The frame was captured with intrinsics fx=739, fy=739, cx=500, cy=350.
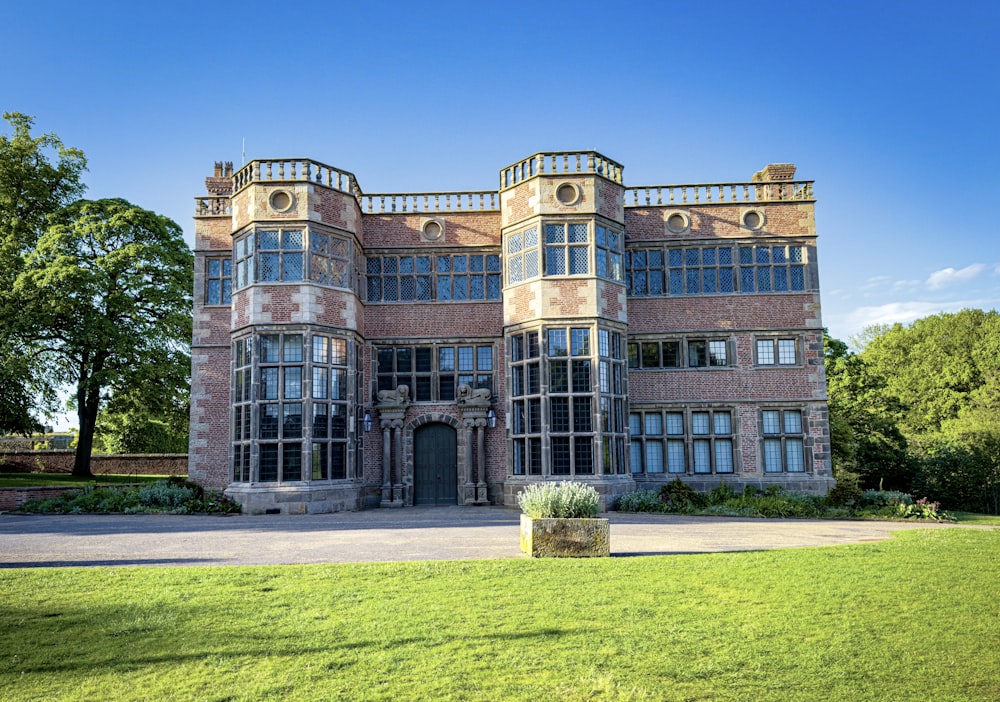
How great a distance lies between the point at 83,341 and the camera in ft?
92.9

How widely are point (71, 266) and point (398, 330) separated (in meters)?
13.2

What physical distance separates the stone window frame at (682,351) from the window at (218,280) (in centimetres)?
1326

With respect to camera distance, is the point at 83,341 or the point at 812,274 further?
the point at 83,341

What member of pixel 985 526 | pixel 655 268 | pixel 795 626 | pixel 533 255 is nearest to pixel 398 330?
pixel 533 255

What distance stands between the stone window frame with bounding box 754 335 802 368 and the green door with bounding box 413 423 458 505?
1012cm

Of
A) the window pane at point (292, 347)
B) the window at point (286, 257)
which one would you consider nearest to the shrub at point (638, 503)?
the window pane at point (292, 347)

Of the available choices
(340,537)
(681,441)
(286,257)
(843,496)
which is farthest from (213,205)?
(843,496)

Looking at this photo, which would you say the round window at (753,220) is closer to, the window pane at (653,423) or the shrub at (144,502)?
the window pane at (653,423)

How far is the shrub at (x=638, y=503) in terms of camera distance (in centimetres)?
2066

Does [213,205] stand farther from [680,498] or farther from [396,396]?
[680,498]

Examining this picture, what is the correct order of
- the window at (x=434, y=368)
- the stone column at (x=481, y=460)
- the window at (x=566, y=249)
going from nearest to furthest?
the window at (x=566, y=249) → the stone column at (x=481, y=460) → the window at (x=434, y=368)

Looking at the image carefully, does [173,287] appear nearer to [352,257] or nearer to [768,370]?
[352,257]

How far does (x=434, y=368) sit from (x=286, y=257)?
18.8 ft

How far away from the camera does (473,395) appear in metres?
23.2
